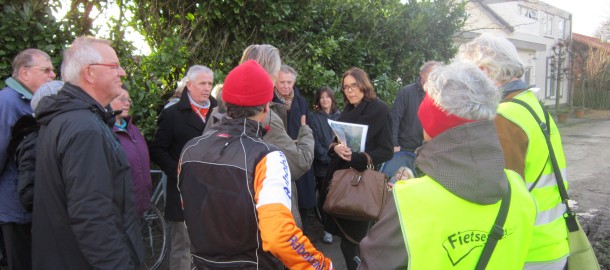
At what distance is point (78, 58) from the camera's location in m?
2.23

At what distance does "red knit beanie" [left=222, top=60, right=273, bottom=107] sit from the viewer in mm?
2033

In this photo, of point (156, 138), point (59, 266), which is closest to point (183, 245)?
point (156, 138)

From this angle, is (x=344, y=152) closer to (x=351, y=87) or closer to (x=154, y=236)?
(x=351, y=87)

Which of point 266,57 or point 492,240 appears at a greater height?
point 266,57

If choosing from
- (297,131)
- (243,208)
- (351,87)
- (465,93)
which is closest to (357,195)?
(297,131)

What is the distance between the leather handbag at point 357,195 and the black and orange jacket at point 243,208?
4.62 feet

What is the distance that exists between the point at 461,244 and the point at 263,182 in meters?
0.83

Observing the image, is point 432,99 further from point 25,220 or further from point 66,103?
point 25,220

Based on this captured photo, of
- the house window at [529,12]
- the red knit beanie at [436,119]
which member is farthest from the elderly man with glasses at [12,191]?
the house window at [529,12]

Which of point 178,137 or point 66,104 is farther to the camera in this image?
point 178,137

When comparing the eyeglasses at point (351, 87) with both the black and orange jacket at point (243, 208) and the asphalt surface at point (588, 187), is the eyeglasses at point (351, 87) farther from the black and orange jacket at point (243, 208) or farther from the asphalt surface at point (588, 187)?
the black and orange jacket at point (243, 208)

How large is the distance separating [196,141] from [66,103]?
65cm

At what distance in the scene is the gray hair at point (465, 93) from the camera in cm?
157

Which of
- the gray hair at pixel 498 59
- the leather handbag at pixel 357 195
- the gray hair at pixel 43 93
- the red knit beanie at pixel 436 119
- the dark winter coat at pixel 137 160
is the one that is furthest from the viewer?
the dark winter coat at pixel 137 160
